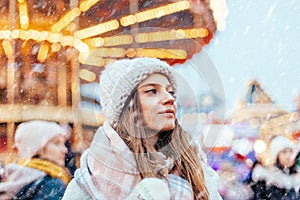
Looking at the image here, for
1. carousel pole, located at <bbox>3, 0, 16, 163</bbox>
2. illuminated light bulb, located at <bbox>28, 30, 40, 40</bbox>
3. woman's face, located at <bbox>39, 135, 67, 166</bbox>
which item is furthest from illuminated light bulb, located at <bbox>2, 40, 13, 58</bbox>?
woman's face, located at <bbox>39, 135, 67, 166</bbox>

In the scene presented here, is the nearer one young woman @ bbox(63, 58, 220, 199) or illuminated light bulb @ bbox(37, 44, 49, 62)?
young woman @ bbox(63, 58, 220, 199)

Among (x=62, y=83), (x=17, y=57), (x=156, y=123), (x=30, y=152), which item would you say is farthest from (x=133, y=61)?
(x=17, y=57)

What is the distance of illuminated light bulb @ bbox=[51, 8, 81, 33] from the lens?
2.55 m

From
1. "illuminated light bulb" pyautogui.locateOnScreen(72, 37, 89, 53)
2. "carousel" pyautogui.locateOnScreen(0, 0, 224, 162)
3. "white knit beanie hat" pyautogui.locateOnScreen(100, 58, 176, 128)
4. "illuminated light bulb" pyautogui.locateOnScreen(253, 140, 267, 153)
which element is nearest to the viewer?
"white knit beanie hat" pyautogui.locateOnScreen(100, 58, 176, 128)

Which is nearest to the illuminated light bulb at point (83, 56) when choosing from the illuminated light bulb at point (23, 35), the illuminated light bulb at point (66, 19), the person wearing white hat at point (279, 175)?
the illuminated light bulb at point (66, 19)

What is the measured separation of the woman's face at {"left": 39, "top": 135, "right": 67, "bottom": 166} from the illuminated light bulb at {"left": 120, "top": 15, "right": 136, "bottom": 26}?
684 millimetres

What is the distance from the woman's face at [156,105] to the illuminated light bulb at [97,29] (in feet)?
3.60

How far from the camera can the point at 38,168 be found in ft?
6.36

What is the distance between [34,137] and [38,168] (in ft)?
0.35

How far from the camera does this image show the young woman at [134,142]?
1.35 meters

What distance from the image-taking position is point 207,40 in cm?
252

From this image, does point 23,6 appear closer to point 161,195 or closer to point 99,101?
point 99,101

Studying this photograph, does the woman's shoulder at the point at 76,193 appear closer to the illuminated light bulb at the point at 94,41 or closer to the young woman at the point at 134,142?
the young woman at the point at 134,142

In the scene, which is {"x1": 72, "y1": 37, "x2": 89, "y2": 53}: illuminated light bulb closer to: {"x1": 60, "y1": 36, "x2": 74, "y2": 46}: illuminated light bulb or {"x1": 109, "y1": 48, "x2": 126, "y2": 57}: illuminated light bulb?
{"x1": 60, "y1": 36, "x2": 74, "y2": 46}: illuminated light bulb
